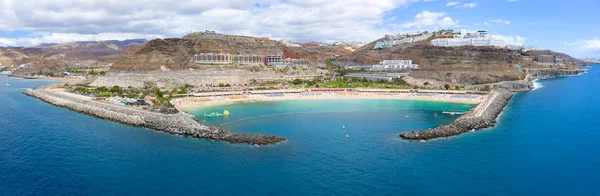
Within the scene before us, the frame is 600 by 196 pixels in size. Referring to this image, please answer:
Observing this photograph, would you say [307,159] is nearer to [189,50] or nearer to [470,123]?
[470,123]

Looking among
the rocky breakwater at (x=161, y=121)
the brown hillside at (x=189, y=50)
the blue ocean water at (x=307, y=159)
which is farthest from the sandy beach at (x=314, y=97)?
the brown hillside at (x=189, y=50)

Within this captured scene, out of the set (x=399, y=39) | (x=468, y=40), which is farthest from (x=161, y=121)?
(x=399, y=39)

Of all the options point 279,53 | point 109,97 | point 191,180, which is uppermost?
point 279,53

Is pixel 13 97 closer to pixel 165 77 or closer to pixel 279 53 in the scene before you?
pixel 165 77

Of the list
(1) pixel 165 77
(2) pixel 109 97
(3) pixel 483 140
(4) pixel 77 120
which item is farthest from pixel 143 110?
(3) pixel 483 140

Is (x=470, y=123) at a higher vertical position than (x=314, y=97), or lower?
lower

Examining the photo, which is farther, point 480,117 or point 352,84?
point 352,84

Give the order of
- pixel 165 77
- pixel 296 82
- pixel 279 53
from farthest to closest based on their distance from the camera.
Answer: pixel 279 53
pixel 296 82
pixel 165 77

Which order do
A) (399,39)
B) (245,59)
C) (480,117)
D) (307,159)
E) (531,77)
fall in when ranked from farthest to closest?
(399,39) → (531,77) → (245,59) → (480,117) → (307,159)
